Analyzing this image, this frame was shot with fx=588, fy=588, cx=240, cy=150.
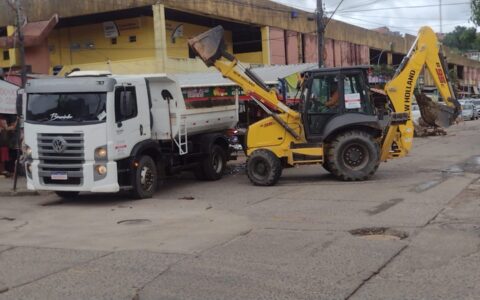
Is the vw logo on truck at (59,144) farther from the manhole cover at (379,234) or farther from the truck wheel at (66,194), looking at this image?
the manhole cover at (379,234)

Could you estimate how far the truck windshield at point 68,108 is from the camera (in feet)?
40.8

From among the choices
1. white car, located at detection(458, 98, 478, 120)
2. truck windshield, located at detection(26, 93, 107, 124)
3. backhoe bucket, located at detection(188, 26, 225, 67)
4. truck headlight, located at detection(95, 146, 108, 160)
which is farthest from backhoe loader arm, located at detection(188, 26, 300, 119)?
white car, located at detection(458, 98, 478, 120)

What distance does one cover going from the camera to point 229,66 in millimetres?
14711

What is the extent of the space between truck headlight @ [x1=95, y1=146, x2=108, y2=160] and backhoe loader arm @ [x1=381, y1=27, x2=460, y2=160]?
6.76m

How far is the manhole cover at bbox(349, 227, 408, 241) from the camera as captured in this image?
820 centimetres

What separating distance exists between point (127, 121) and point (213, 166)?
3.97 meters

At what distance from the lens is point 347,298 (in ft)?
18.5

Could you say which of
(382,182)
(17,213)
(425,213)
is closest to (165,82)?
(17,213)

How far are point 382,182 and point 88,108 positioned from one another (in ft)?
22.9

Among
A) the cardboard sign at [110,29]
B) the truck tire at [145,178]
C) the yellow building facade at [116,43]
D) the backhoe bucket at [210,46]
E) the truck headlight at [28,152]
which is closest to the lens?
the truck headlight at [28,152]

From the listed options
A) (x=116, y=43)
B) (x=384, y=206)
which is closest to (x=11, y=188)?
(x=384, y=206)

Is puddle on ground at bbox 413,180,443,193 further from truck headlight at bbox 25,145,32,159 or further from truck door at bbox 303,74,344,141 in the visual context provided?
truck headlight at bbox 25,145,32,159

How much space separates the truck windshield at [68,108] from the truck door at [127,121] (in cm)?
38

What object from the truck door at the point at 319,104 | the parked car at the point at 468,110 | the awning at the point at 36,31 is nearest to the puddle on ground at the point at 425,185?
the truck door at the point at 319,104
